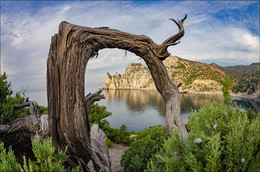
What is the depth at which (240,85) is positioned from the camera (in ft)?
209

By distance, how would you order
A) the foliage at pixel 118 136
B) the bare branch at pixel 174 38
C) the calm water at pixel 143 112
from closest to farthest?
the bare branch at pixel 174 38, the foliage at pixel 118 136, the calm water at pixel 143 112

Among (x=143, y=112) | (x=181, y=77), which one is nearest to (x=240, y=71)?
(x=181, y=77)

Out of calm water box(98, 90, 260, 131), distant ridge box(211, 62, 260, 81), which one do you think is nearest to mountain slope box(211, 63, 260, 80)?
distant ridge box(211, 62, 260, 81)

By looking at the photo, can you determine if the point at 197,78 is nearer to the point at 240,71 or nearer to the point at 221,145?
the point at 240,71

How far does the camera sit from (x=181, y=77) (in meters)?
91.2

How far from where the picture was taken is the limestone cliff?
249ft

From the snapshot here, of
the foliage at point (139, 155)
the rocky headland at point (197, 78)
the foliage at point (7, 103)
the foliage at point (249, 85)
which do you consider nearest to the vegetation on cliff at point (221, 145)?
the foliage at point (139, 155)

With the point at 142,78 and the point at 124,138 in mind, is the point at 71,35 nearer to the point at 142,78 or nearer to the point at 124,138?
the point at 124,138

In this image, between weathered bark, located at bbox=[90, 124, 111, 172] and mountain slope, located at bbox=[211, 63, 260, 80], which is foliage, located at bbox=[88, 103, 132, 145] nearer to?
weathered bark, located at bbox=[90, 124, 111, 172]

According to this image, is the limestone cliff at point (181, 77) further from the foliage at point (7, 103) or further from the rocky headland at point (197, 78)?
the foliage at point (7, 103)

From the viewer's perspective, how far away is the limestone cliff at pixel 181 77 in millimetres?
76000

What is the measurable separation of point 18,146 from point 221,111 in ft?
16.6

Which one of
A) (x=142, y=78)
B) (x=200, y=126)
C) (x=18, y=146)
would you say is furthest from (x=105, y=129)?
(x=142, y=78)

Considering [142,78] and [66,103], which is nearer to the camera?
[66,103]
